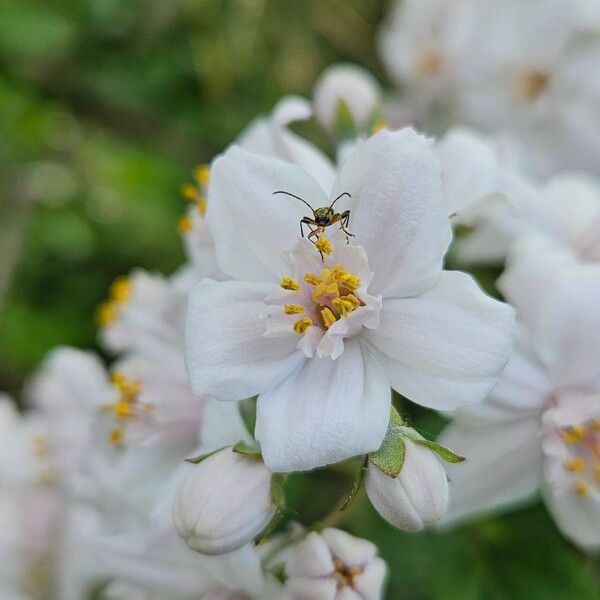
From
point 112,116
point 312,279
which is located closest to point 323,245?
point 312,279

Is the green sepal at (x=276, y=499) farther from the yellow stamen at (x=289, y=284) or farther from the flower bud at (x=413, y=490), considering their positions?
the yellow stamen at (x=289, y=284)

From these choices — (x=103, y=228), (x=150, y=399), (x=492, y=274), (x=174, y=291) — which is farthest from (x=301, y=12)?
(x=150, y=399)

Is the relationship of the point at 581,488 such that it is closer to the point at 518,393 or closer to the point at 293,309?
the point at 518,393

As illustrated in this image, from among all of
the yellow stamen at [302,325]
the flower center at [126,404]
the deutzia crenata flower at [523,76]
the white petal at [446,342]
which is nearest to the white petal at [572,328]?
the white petal at [446,342]

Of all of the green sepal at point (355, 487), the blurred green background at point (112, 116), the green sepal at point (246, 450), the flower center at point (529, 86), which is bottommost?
the blurred green background at point (112, 116)

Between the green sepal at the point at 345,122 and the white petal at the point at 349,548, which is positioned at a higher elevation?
the green sepal at the point at 345,122
